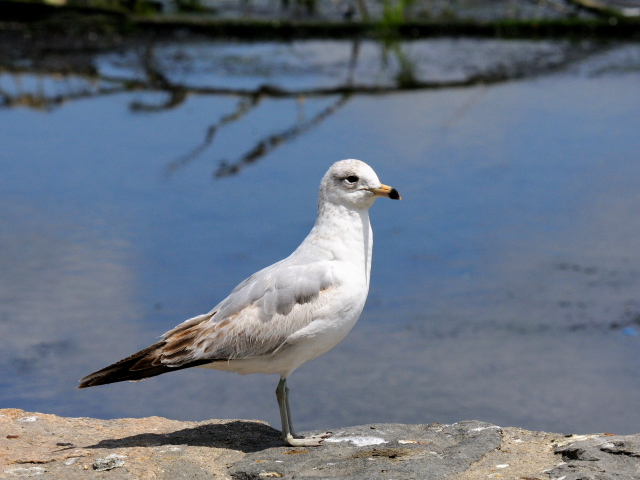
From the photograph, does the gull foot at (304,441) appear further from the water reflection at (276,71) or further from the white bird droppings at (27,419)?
the water reflection at (276,71)

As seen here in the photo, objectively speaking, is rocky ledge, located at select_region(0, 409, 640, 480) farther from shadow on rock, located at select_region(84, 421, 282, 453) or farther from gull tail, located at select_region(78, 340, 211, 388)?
gull tail, located at select_region(78, 340, 211, 388)

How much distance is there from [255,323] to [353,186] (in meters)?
0.78

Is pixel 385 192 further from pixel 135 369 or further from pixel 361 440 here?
pixel 135 369

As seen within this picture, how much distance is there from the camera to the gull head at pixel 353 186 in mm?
4395

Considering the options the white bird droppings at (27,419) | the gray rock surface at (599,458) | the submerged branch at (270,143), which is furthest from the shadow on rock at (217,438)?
the submerged branch at (270,143)

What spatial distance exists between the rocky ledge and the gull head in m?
1.05

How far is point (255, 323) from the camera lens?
4.23 meters

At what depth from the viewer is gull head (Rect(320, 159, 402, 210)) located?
439 centimetres

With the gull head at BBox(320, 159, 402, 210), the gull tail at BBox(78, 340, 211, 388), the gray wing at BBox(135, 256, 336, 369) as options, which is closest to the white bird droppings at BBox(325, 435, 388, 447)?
the gray wing at BBox(135, 256, 336, 369)

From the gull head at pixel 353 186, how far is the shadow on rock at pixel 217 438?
1.13 m

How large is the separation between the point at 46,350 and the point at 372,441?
2247 mm

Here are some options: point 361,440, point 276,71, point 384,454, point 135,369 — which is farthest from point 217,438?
point 276,71

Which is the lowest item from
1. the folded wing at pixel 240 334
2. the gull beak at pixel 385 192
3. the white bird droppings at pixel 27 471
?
the white bird droppings at pixel 27 471

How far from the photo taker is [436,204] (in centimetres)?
759
